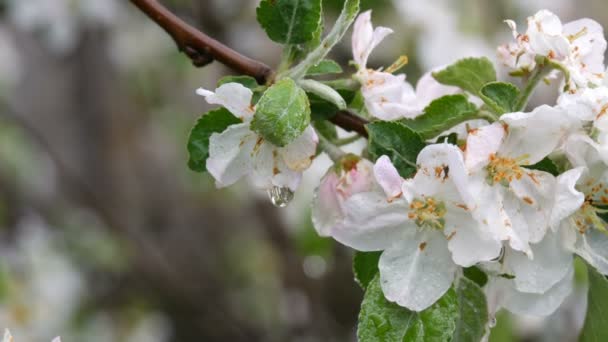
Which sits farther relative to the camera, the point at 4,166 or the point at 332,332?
the point at 4,166

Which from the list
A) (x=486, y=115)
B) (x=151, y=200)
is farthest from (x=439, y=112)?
(x=151, y=200)

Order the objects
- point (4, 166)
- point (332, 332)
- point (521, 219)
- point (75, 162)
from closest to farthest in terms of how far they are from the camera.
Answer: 1. point (521, 219)
2. point (332, 332)
3. point (4, 166)
4. point (75, 162)

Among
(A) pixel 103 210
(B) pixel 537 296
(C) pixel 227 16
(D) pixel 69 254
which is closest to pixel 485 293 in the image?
(B) pixel 537 296

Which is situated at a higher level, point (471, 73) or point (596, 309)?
point (471, 73)

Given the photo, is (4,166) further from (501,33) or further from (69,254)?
(501,33)

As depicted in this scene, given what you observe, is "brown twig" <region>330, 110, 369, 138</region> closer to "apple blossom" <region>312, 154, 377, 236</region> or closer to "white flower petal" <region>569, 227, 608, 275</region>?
"apple blossom" <region>312, 154, 377, 236</region>

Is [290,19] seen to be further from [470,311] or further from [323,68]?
[470,311]
